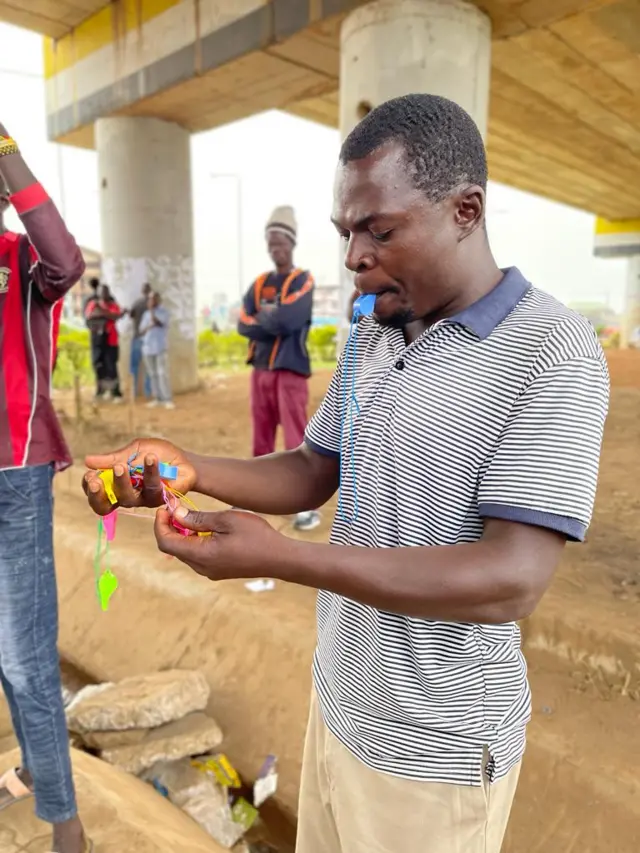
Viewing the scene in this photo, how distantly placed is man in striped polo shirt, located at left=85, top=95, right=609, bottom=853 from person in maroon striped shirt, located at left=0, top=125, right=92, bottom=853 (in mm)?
720

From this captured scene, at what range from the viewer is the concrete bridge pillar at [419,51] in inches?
205

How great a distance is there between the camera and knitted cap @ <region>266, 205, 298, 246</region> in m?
4.90

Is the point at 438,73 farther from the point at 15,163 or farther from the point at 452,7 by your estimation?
the point at 15,163

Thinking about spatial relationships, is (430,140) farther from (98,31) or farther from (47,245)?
(98,31)

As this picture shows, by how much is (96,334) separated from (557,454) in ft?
33.3

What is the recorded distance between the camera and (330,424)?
1.48m

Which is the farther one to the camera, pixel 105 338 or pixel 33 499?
pixel 105 338

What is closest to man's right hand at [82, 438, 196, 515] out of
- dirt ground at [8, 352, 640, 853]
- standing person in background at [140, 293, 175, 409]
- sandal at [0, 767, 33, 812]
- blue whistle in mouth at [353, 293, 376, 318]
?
blue whistle in mouth at [353, 293, 376, 318]

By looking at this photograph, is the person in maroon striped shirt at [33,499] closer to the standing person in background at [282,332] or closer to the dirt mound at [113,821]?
the dirt mound at [113,821]

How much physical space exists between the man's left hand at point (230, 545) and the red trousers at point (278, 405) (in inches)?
147

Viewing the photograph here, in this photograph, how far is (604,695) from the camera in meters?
3.15

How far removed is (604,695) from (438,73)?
15.2ft

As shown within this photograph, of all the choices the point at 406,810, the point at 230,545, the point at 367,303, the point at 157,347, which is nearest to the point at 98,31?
the point at 157,347

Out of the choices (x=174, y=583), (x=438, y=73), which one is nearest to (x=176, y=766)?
(x=174, y=583)
